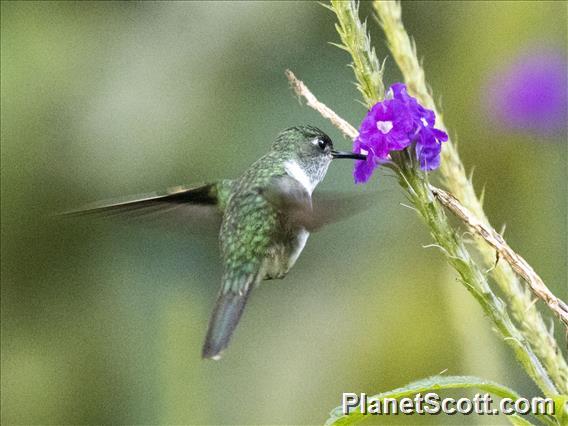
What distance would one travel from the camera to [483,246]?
6.17 feet

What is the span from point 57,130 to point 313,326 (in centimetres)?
191

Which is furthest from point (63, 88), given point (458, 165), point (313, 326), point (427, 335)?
point (458, 165)

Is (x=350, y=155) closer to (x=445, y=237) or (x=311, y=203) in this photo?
(x=311, y=203)

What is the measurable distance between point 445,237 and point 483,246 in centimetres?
12

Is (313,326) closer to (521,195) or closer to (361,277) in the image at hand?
(361,277)

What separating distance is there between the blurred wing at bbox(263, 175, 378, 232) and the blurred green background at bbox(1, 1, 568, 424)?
204cm

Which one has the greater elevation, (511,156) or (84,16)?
(84,16)

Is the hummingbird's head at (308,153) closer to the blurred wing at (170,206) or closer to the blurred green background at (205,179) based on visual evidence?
the blurred wing at (170,206)

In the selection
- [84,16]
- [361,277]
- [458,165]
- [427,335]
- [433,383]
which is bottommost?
[433,383]

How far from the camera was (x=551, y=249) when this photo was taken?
13.7 feet

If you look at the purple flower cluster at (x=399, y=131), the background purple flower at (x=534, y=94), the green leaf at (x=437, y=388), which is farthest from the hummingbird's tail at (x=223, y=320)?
the background purple flower at (x=534, y=94)

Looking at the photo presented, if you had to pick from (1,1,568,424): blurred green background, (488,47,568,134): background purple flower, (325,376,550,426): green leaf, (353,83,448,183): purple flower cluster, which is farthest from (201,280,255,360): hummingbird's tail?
(488,47,568,134): background purple flower

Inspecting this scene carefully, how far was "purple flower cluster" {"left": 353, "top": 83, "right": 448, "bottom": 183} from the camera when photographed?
5.81ft

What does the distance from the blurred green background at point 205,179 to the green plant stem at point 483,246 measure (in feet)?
8.27
